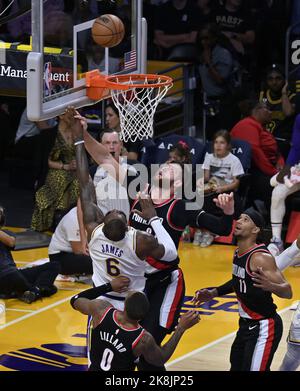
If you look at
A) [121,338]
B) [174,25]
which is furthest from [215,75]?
[121,338]

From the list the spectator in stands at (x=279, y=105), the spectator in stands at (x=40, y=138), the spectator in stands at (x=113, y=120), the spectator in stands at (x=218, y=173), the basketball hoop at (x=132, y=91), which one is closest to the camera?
the basketball hoop at (x=132, y=91)

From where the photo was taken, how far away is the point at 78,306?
7445 millimetres

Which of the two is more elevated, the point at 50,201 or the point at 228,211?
the point at 228,211

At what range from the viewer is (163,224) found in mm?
8680

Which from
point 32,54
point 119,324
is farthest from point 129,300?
point 32,54

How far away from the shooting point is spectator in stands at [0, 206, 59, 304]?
1115 centimetres

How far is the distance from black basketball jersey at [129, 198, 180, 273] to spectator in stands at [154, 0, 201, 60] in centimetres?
788

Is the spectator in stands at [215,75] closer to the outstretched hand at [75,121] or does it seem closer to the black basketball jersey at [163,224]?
the black basketball jersey at [163,224]

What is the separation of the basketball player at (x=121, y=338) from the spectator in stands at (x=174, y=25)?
31.4 feet

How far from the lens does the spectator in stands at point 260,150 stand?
14.0 m

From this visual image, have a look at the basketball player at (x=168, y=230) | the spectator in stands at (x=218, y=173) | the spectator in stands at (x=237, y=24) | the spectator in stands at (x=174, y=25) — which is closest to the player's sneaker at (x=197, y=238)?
the spectator in stands at (x=218, y=173)

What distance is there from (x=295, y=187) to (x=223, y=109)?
2.30 metres

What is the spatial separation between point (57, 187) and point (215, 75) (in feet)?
9.81
